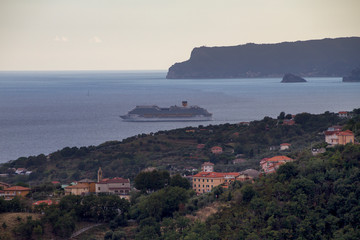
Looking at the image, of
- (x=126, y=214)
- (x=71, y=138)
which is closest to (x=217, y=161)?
(x=126, y=214)

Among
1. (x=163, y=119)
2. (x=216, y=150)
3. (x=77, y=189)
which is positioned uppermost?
(x=77, y=189)

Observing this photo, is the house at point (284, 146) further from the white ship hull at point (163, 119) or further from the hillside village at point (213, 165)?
the white ship hull at point (163, 119)

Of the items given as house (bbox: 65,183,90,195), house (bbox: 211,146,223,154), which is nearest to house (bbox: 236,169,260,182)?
house (bbox: 65,183,90,195)

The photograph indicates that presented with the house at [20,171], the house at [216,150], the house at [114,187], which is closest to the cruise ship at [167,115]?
the house at [216,150]

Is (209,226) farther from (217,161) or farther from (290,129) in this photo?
(290,129)

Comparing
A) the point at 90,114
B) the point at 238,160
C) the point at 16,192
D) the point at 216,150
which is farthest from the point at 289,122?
the point at 90,114

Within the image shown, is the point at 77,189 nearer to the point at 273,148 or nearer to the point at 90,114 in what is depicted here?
the point at 273,148
